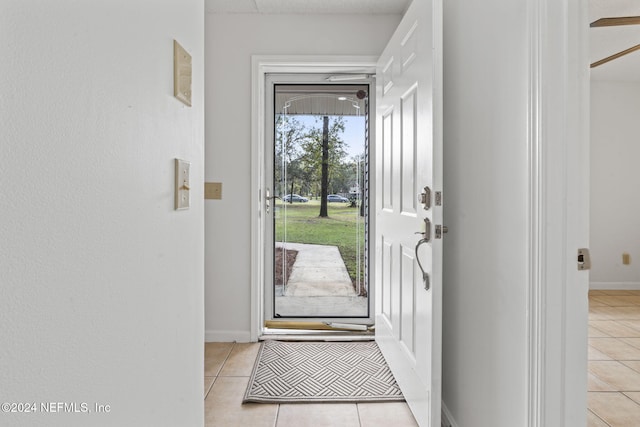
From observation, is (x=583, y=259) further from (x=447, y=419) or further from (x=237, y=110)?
(x=237, y=110)

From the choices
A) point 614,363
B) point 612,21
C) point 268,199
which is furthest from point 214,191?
point 614,363

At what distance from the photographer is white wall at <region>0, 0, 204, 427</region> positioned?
1.52 ft

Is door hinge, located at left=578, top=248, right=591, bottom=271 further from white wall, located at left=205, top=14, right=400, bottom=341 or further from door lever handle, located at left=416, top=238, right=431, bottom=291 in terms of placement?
white wall, located at left=205, top=14, right=400, bottom=341

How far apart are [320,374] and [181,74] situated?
1948 millimetres

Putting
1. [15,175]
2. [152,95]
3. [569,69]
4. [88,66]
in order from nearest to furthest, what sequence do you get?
[15,175] → [88,66] → [152,95] → [569,69]

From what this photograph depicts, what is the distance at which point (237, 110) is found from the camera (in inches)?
115

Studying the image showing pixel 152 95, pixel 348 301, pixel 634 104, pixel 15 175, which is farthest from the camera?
pixel 634 104

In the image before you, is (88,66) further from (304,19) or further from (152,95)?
(304,19)

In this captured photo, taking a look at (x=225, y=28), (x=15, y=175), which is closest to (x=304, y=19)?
(x=225, y=28)

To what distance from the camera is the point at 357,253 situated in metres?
3.24

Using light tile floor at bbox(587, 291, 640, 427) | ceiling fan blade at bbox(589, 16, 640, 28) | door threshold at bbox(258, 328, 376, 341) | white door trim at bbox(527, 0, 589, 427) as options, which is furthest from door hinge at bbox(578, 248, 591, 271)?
door threshold at bbox(258, 328, 376, 341)

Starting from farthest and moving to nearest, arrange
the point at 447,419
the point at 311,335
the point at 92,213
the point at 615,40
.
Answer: the point at 615,40 < the point at 311,335 < the point at 447,419 < the point at 92,213

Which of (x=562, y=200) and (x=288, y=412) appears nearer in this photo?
(x=562, y=200)

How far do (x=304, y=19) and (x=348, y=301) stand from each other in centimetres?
213
